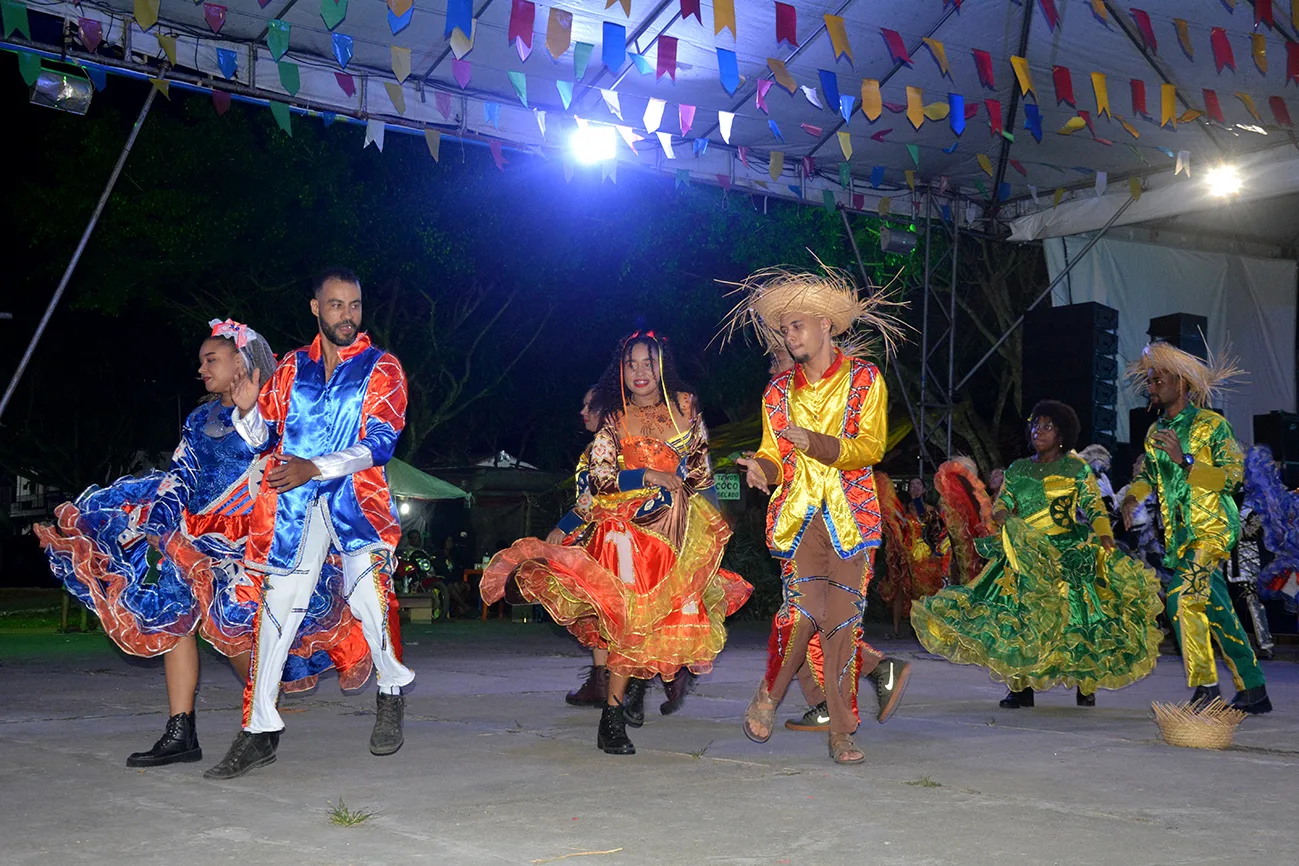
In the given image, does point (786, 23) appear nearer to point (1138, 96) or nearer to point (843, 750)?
point (1138, 96)

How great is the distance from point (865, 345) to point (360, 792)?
2801mm

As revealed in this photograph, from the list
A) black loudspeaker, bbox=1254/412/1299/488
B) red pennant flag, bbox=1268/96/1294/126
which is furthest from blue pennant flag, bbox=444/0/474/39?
black loudspeaker, bbox=1254/412/1299/488

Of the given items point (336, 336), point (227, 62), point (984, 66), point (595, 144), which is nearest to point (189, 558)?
point (336, 336)

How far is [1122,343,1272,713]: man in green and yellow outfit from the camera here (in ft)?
21.5

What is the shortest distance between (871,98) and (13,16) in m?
6.01

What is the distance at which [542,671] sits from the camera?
9266 mm

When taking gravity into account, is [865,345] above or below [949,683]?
above

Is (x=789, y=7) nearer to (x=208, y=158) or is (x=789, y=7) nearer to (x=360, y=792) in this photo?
(x=360, y=792)

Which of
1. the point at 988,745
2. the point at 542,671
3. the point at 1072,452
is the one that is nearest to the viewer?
the point at 988,745

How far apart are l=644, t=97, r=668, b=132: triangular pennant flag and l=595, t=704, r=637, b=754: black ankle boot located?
6375mm

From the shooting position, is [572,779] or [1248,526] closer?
[572,779]

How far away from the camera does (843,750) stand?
4953 mm

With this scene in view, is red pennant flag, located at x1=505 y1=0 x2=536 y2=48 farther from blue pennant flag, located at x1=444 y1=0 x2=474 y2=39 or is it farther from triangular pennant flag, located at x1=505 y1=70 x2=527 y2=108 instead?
triangular pennant flag, located at x1=505 y1=70 x2=527 y2=108

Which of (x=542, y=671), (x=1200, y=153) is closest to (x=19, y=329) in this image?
(x=542, y=671)
